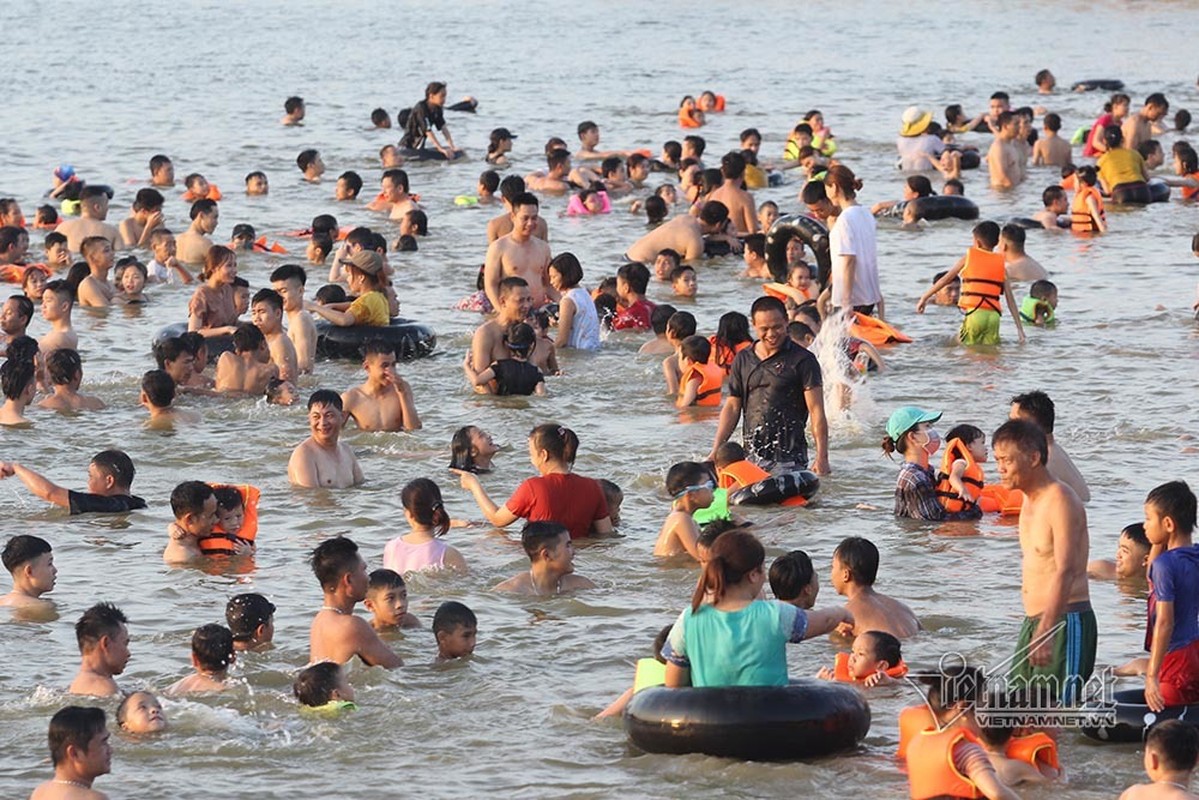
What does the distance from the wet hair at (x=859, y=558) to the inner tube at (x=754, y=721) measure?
1337 millimetres

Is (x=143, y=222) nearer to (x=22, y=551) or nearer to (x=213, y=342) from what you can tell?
(x=213, y=342)

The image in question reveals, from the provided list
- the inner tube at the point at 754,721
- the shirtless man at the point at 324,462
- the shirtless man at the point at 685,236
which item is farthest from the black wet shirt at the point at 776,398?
the shirtless man at the point at 685,236

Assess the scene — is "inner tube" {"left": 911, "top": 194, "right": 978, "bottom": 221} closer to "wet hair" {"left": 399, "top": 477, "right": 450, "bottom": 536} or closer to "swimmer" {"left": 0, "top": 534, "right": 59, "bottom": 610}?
"wet hair" {"left": 399, "top": 477, "right": 450, "bottom": 536}

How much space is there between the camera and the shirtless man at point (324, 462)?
41.2 ft

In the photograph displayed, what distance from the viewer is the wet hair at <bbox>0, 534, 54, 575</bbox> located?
1017 centimetres

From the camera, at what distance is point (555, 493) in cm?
1115

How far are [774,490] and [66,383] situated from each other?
216 inches

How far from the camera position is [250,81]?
4000 centimetres

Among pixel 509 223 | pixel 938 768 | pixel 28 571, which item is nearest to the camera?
pixel 938 768

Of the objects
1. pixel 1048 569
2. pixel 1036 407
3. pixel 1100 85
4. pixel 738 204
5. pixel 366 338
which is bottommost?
pixel 1048 569

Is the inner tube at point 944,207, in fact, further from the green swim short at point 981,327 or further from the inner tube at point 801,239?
the green swim short at point 981,327

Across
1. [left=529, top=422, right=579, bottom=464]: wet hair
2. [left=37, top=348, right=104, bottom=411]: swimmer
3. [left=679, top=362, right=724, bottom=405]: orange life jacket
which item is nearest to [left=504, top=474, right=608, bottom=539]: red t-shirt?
[left=529, top=422, right=579, bottom=464]: wet hair

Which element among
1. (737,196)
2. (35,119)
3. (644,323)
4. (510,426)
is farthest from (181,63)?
(510,426)

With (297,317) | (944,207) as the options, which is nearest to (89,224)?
(297,317)
